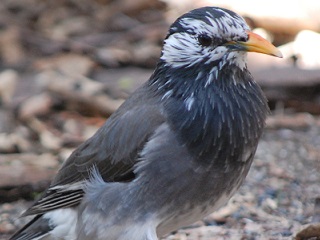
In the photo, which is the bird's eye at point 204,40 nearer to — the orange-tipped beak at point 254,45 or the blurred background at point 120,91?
the orange-tipped beak at point 254,45

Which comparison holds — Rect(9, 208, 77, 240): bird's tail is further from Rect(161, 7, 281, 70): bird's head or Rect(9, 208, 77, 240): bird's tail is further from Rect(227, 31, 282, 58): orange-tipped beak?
Rect(227, 31, 282, 58): orange-tipped beak

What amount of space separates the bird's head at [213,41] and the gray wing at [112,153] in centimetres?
37

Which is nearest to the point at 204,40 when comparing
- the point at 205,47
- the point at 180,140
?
the point at 205,47

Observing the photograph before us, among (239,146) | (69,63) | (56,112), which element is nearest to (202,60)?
(239,146)

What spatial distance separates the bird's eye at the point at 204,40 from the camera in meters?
5.61

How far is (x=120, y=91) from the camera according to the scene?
8969 mm

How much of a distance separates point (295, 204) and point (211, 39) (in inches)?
77.8

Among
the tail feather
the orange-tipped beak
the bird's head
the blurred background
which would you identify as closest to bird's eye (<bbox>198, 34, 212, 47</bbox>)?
the bird's head

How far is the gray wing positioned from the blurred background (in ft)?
3.28

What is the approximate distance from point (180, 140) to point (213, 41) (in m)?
0.63

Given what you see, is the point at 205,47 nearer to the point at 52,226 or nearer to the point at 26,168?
the point at 52,226

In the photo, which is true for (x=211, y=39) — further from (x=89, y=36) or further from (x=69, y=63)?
(x=89, y=36)

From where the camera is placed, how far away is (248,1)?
10.2m

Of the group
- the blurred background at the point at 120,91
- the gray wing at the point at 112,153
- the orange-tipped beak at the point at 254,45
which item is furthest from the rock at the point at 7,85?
the orange-tipped beak at the point at 254,45
